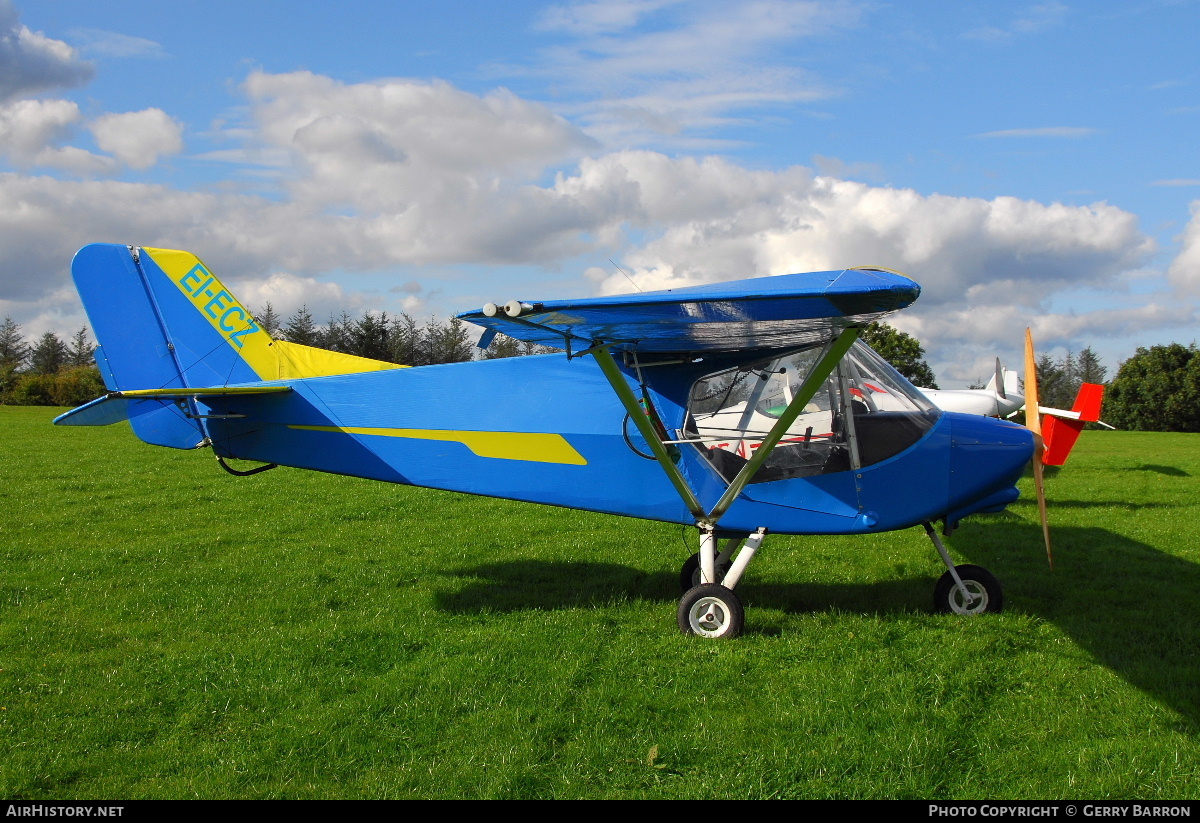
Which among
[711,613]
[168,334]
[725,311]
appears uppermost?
[168,334]

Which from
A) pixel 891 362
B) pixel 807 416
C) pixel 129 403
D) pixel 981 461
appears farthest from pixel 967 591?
pixel 891 362

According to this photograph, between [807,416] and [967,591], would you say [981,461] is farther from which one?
[807,416]

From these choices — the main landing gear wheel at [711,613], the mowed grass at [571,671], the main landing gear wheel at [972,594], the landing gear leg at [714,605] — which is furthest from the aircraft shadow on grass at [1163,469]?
the main landing gear wheel at [711,613]

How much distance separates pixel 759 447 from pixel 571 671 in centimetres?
201

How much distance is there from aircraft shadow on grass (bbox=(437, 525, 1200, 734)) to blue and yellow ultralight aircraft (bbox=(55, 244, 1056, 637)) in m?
0.65

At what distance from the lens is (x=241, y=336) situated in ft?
23.4

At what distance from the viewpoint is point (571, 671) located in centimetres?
502

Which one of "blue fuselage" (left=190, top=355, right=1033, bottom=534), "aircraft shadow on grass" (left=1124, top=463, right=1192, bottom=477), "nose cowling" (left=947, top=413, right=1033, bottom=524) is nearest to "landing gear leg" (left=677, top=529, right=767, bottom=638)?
"blue fuselage" (left=190, top=355, right=1033, bottom=534)

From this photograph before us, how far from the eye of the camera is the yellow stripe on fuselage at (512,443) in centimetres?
623

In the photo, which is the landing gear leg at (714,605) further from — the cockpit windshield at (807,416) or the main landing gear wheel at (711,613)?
the cockpit windshield at (807,416)

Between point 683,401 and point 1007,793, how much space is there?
331cm

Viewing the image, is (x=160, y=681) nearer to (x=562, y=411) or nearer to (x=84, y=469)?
(x=562, y=411)

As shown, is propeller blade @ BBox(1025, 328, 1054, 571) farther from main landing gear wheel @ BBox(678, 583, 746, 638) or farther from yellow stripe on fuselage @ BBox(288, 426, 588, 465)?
yellow stripe on fuselage @ BBox(288, 426, 588, 465)

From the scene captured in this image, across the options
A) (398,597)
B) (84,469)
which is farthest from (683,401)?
(84,469)
